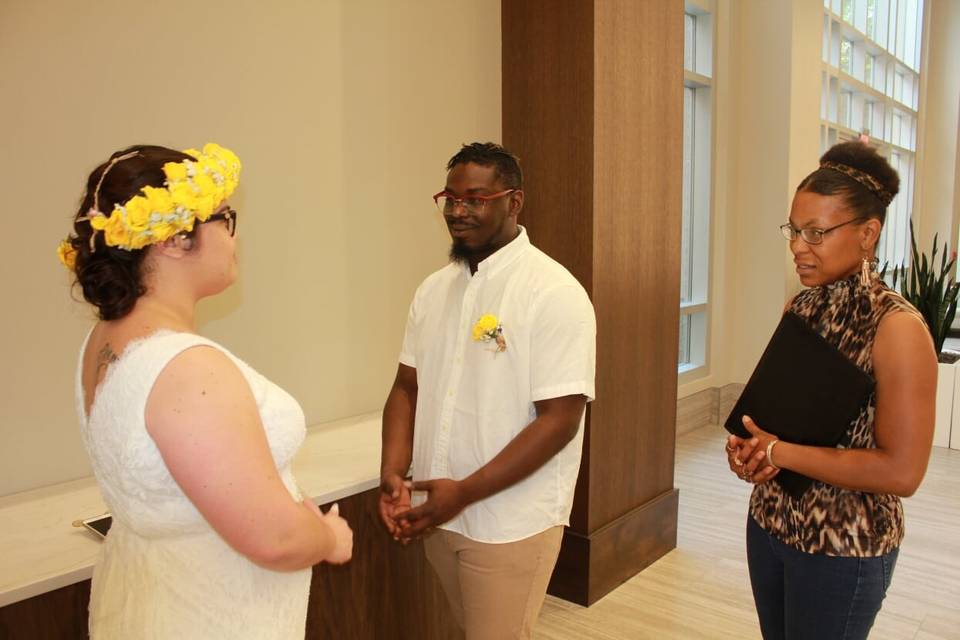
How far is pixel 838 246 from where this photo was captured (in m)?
1.48

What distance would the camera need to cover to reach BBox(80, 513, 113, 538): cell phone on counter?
171cm

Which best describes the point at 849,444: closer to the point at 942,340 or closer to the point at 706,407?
the point at 706,407

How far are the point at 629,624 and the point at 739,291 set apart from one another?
3.64m

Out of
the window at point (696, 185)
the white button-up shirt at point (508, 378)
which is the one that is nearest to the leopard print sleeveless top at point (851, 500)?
the white button-up shirt at point (508, 378)

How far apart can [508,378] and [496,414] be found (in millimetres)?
93

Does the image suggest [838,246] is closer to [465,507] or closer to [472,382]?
[472,382]

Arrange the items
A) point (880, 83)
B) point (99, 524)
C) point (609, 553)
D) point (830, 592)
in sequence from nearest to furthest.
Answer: point (830, 592) → point (99, 524) → point (609, 553) → point (880, 83)

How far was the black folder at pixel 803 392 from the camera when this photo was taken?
140 cm

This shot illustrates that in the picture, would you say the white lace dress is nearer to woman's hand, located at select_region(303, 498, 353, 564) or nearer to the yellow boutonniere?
woman's hand, located at select_region(303, 498, 353, 564)

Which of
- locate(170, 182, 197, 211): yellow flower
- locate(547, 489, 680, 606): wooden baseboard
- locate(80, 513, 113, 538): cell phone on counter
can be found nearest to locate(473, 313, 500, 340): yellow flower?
locate(170, 182, 197, 211): yellow flower

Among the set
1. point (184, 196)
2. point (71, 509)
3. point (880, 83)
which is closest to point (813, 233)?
point (184, 196)

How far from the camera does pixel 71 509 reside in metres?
1.88

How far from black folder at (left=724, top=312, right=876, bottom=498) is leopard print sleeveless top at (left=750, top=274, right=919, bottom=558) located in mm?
35

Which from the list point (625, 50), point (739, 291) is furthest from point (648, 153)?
point (739, 291)
